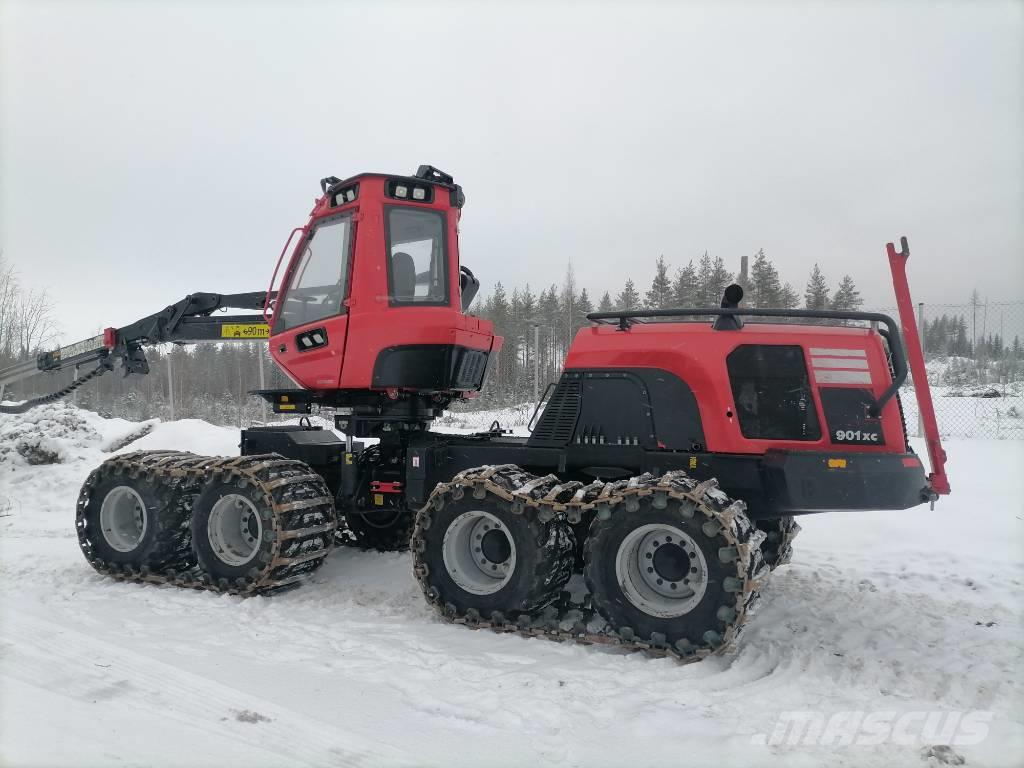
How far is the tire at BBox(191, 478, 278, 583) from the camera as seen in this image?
566 centimetres

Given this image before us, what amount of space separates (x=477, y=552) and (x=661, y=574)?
146cm

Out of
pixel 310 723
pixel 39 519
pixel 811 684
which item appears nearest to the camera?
pixel 310 723

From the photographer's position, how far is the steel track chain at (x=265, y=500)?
564 cm

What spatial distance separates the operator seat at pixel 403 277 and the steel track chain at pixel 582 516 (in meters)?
1.73

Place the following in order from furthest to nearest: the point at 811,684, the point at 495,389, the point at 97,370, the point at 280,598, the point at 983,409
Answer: the point at 495,389, the point at 983,409, the point at 97,370, the point at 280,598, the point at 811,684

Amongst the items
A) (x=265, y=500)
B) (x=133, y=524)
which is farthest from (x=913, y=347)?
(x=133, y=524)

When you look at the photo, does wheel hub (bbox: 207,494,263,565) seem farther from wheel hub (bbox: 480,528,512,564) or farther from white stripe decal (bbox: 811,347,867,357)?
white stripe decal (bbox: 811,347,867,357)

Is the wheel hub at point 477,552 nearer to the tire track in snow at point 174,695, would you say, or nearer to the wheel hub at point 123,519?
the tire track in snow at point 174,695

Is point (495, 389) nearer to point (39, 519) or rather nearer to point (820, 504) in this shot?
point (39, 519)

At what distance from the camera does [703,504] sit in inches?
167

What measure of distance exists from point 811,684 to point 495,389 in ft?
87.7

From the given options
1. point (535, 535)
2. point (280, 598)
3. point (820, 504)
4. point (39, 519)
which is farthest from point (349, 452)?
point (39, 519)

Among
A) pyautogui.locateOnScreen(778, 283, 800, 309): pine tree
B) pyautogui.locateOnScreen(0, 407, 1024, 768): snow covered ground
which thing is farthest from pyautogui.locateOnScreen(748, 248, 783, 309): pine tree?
pyautogui.locateOnScreen(0, 407, 1024, 768): snow covered ground

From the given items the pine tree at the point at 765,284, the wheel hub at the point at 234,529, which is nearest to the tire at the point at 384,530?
the wheel hub at the point at 234,529
